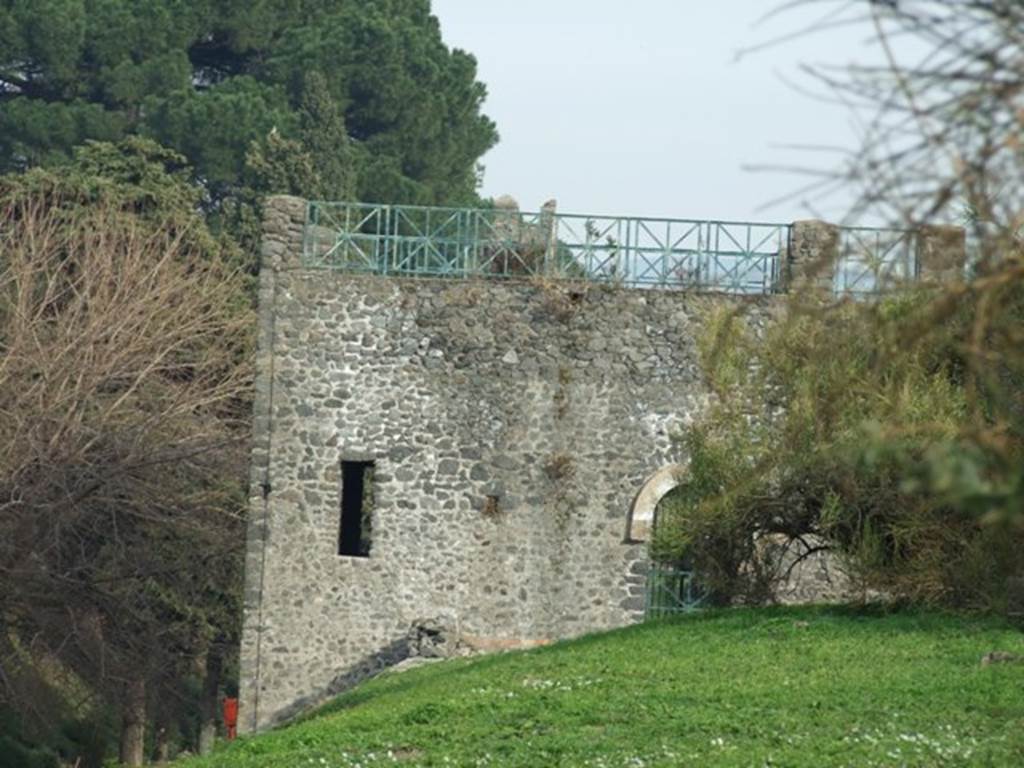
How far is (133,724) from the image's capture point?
118 ft

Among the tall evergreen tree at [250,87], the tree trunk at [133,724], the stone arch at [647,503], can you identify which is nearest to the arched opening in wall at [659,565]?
the stone arch at [647,503]

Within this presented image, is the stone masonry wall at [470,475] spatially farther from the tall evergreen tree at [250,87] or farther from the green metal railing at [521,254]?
the tall evergreen tree at [250,87]

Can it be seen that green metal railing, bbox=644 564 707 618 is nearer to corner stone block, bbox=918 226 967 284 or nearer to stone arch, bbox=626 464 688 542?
stone arch, bbox=626 464 688 542

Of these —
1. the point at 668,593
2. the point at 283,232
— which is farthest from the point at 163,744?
the point at 668,593

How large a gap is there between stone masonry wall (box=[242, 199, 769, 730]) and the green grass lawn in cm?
427

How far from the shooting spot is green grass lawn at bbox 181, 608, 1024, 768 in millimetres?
15641

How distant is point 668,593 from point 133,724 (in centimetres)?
1131

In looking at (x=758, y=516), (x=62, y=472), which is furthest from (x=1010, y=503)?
(x=62, y=472)

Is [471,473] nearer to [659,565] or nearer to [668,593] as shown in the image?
[659,565]

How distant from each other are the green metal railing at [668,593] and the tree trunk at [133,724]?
32.2 feet

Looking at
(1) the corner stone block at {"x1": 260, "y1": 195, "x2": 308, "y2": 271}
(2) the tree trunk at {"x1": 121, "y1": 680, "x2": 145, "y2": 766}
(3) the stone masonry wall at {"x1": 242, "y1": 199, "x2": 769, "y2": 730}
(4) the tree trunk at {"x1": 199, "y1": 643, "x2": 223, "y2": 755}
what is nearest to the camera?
(3) the stone masonry wall at {"x1": 242, "y1": 199, "x2": 769, "y2": 730}

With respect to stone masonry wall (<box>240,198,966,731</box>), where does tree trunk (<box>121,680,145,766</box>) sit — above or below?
below

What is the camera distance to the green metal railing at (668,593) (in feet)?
88.6

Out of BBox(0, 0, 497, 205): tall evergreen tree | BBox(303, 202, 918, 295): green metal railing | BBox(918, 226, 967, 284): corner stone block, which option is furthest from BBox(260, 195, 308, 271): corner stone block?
BBox(0, 0, 497, 205): tall evergreen tree
